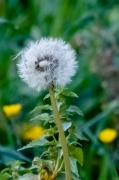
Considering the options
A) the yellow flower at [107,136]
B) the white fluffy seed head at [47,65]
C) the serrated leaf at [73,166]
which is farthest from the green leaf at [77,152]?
the yellow flower at [107,136]

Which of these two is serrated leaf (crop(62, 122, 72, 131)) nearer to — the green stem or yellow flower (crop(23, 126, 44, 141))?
the green stem

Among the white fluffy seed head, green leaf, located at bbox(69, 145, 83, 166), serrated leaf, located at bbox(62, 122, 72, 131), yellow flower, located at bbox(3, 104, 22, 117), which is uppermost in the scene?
yellow flower, located at bbox(3, 104, 22, 117)

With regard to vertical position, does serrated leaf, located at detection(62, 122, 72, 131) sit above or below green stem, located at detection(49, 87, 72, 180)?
above

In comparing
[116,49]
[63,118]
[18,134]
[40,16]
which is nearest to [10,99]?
[18,134]

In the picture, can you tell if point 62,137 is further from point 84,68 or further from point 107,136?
point 84,68

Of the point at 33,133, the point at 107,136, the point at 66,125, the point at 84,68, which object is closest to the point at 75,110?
the point at 66,125

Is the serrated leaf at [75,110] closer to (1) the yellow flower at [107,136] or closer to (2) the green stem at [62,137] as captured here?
(2) the green stem at [62,137]

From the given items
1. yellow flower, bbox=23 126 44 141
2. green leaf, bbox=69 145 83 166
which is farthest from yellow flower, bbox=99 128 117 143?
green leaf, bbox=69 145 83 166
